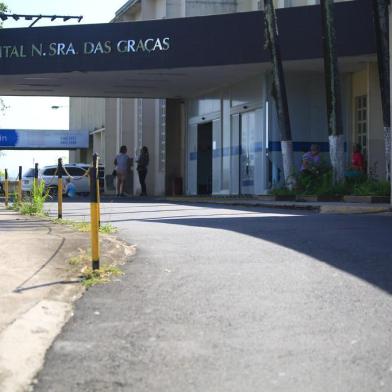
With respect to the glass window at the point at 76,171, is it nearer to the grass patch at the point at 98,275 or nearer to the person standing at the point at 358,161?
the person standing at the point at 358,161

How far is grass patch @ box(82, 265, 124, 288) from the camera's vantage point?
258 inches

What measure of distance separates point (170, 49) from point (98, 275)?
1585 cm

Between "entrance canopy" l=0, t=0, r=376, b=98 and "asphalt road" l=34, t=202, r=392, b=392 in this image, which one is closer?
"asphalt road" l=34, t=202, r=392, b=392

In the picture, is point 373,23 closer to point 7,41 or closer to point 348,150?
point 348,150

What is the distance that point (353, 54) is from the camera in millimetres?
19000

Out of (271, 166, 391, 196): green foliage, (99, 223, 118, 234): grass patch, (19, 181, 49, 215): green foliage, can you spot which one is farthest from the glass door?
(99, 223, 118, 234): grass patch

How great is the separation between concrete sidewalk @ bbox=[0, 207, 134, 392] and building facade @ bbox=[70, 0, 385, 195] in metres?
12.0

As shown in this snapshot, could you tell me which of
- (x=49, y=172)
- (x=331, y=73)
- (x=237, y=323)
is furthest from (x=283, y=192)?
(x=49, y=172)

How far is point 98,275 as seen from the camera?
6754 millimetres

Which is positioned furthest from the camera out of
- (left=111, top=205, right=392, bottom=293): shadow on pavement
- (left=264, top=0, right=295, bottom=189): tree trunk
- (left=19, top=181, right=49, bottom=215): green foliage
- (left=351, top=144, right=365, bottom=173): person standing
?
(left=351, top=144, right=365, bottom=173): person standing

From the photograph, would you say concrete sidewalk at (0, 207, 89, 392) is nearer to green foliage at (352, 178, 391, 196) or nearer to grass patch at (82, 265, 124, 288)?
grass patch at (82, 265, 124, 288)

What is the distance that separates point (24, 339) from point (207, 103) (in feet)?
74.4

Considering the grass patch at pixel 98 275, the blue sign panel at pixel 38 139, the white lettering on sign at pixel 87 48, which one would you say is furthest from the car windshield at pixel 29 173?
the grass patch at pixel 98 275

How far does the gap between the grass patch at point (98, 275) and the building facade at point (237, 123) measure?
1322cm
